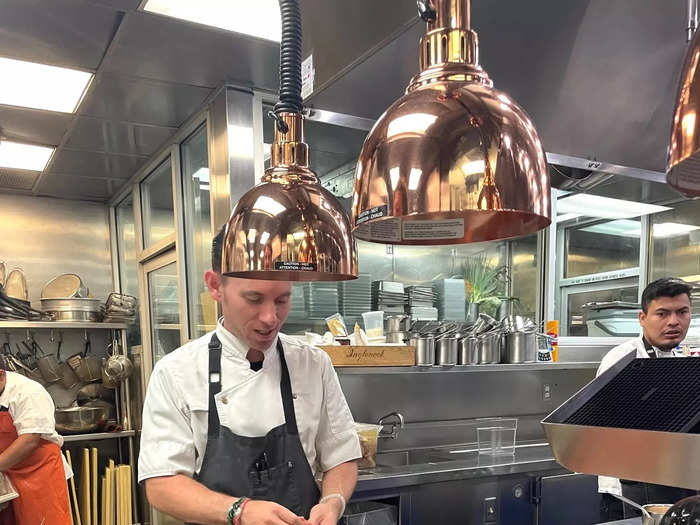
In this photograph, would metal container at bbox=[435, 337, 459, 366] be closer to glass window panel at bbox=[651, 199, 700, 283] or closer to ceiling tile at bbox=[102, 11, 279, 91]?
ceiling tile at bbox=[102, 11, 279, 91]

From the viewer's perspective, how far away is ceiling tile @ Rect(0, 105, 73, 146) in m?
2.80

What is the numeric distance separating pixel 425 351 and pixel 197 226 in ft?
4.49

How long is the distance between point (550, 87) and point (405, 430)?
86.4 inches

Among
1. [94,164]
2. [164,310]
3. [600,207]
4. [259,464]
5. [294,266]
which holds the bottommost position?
[259,464]

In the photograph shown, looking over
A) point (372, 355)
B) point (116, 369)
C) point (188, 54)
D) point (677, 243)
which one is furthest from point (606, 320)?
point (116, 369)

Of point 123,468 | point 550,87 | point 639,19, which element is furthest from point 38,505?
point 639,19

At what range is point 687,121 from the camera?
0.41 meters

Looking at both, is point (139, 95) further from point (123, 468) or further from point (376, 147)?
point (123, 468)

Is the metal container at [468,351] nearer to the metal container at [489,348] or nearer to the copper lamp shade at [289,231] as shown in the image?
the metal container at [489,348]

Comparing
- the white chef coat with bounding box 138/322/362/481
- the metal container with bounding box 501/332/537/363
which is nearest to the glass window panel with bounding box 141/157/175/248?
the white chef coat with bounding box 138/322/362/481

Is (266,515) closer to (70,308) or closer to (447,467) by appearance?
(447,467)

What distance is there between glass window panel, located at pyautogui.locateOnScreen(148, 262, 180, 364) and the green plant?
1.79 metres

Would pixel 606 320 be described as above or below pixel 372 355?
below

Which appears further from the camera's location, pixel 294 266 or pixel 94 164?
pixel 94 164
